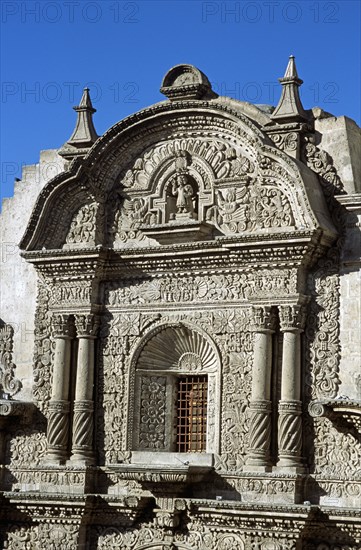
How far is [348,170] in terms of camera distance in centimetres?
2116

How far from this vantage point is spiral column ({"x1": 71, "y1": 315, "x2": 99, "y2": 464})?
22.8 m

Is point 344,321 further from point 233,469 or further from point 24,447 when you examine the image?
point 24,447

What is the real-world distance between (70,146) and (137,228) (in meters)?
2.15

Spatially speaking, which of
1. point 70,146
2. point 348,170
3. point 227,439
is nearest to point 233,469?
point 227,439

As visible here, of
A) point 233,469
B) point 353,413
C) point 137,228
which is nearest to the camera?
point 353,413

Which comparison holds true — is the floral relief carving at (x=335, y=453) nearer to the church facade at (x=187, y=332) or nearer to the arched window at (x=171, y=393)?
the church facade at (x=187, y=332)

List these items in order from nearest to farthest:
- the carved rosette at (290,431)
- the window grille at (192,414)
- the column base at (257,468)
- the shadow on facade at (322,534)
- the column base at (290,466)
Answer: the shadow on facade at (322,534) < the column base at (290,466) < the carved rosette at (290,431) < the column base at (257,468) < the window grille at (192,414)

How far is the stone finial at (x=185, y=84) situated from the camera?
879 inches

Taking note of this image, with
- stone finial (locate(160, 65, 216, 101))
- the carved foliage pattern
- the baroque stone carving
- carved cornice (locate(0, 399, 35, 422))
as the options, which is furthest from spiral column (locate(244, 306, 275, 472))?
the baroque stone carving

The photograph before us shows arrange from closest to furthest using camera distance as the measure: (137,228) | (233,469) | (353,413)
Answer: (353,413), (233,469), (137,228)

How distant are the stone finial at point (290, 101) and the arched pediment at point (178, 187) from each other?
43 cm

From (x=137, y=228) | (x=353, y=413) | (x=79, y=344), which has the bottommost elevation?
(x=353, y=413)

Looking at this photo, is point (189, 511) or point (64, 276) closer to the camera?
point (189, 511)

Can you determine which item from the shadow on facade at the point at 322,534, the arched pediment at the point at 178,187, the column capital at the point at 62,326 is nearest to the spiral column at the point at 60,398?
the column capital at the point at 62,326
